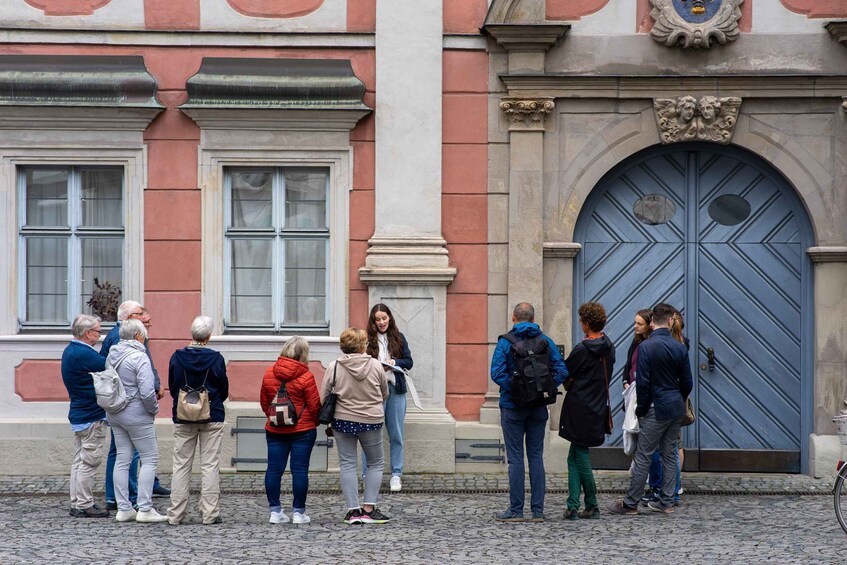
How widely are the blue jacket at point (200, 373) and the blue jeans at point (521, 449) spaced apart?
2064 mm

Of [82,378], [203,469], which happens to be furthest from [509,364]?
[82,378]

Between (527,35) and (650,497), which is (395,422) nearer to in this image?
(650,497)

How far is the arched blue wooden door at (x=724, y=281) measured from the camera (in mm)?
11641

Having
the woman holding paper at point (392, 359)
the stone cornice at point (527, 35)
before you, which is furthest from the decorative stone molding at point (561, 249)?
the stone cornice at point (527, 35)

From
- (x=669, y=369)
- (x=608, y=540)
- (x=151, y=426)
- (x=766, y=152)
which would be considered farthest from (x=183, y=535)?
(x=766, y=152)

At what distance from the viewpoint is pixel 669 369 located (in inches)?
376

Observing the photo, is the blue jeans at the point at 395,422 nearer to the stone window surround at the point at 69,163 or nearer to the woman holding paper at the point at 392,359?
the woman holding paper at the point at 392,359

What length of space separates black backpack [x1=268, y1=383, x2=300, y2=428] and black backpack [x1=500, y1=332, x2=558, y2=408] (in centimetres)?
157

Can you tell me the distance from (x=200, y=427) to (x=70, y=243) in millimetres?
3261

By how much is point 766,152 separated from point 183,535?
605 cm

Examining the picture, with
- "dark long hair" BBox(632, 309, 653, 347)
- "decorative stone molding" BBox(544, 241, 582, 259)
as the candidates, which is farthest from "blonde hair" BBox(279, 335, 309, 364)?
"decorative stone molding" BBox(544, 241, 582, 259)

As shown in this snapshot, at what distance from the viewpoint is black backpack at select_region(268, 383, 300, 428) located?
9.02 metres

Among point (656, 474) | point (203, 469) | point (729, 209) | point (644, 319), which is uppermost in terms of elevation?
point (729, 209)

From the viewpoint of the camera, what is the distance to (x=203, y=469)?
931cm
